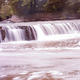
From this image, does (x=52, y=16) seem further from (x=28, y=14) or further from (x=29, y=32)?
(x=29, y=32)

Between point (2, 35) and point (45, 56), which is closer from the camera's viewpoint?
point (45, 56)

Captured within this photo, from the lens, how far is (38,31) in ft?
32.7

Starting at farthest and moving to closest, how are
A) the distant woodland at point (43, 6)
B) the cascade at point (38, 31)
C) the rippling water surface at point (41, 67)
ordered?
the distant woodland at point (43, 6) → the cascade at point (38, 31) → the rippling water surface at point (41, 67)

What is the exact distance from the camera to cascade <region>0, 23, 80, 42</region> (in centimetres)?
911

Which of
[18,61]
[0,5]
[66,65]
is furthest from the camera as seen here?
[0,5]

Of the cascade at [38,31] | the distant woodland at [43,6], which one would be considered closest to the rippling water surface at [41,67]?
the cascade at [38,31]

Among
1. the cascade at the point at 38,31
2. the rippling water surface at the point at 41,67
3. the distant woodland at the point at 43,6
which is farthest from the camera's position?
the distant woodland at the point at 43,6

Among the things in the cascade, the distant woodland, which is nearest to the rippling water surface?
the cascade

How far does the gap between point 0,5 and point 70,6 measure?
28.8 ft

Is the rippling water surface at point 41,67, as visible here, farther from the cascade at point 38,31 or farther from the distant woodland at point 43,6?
the distant woodland at point 43,6

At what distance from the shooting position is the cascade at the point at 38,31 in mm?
9109

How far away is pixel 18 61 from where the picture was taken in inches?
159

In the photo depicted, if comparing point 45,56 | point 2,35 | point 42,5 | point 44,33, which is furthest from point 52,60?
point 42,5

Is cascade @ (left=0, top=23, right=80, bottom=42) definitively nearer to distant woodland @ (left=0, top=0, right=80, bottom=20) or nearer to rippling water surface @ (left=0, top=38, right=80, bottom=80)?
rippling water surface @ (left=0, top=38, right=80, bottom=80)
